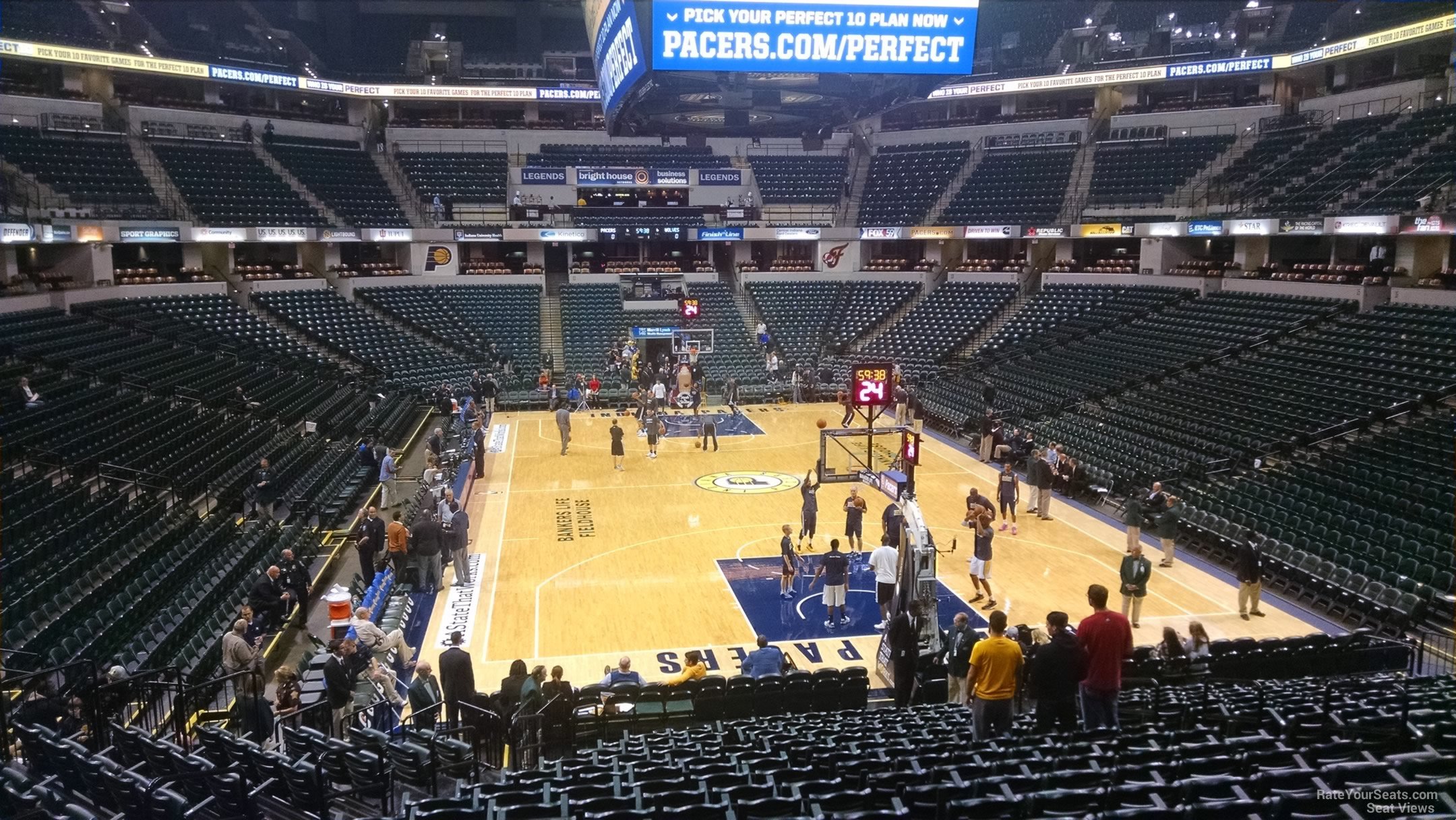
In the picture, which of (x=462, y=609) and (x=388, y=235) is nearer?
(x=462, y=609)

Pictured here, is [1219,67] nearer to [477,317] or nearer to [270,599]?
[477,317]

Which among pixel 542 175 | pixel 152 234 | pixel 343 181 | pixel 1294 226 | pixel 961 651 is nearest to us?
pixel 961 651

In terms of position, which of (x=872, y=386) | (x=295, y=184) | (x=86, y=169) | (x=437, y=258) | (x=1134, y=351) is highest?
(x=295, y=184)

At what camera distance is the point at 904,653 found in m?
11.0

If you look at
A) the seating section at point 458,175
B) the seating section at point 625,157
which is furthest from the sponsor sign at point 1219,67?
the seating section at point 458,175

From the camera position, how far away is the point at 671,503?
845 inches

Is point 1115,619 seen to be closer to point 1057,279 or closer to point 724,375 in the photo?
point 724,375

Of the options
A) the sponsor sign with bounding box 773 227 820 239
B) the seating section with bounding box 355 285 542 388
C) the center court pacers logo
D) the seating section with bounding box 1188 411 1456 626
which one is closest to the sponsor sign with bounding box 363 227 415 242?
the seating section with bounding box 355 285 542 388

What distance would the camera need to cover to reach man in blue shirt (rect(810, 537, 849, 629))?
14.2 m

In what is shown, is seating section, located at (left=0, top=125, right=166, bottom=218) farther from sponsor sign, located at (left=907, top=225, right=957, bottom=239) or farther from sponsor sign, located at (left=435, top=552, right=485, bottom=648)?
sponsor sign, located at (left=907, top=225, right=957, bottom=239)

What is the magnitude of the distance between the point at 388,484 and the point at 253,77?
2770 centimetres

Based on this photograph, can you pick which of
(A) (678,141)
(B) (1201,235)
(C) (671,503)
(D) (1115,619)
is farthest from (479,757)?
(A) (678,141)

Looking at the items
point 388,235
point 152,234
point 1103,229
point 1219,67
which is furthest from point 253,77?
point 1219,67

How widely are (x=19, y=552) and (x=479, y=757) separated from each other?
7403 millimetres
